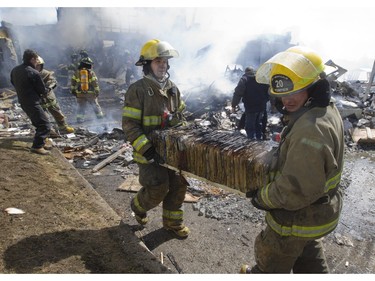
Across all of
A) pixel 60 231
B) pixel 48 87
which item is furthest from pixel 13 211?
pixel 48 87

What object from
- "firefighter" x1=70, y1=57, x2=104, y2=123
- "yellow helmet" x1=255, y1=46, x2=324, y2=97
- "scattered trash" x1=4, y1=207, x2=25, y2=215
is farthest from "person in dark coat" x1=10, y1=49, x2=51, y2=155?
"yellow helmet" x1=255, y1=46, x2=324, y2=97

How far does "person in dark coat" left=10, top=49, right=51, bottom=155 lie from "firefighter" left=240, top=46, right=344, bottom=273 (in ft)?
15.9

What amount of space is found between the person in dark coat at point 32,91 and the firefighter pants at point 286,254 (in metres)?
4.75

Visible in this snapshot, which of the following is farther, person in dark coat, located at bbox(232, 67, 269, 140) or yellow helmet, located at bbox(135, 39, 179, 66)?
person in dark coat, located at bbox(232, 67, 269, 140)

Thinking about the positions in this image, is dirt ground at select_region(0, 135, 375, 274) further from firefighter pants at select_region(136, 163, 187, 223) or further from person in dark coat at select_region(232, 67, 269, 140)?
person in dark coat at select_region(232, 67, 269, 140)

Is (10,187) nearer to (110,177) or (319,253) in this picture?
(110,177)

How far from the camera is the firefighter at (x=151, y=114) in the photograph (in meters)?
3.19

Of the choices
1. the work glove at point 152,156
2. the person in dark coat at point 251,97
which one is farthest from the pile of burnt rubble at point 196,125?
the person in dark coat at point 251,97

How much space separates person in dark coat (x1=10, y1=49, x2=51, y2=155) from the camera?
563 cm

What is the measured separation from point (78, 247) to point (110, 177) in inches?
105

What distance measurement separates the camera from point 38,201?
3855 mm

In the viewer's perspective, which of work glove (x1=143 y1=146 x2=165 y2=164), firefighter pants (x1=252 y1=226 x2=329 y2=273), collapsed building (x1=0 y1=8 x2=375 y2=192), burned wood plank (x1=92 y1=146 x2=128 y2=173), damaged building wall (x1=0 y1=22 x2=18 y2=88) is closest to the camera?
firefighter pants (x1=252 y1=226 x2=329 y2=273)

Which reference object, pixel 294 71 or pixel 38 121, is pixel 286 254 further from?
pixel 38 121

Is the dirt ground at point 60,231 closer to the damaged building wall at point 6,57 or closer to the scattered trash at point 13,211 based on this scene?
the scattered trash at point 13,211
